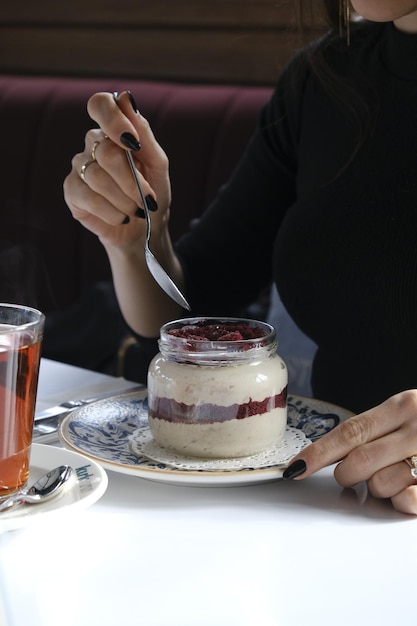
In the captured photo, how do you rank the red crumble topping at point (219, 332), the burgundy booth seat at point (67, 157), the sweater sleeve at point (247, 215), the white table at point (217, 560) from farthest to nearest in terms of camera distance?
the burgundy booth seat at point (67, 157)
the sweater sleeve at point (247, 215)
the red crumble topping at point (219, 332)
the white table at point (217, 560)

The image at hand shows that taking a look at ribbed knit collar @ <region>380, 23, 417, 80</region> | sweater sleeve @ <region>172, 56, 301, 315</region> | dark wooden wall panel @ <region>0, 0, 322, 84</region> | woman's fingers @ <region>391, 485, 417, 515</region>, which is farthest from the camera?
dark wooden wall panel @ <region>0, 0, 322, 84</region>

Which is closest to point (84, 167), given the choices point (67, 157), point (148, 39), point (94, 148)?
point (94, 148)

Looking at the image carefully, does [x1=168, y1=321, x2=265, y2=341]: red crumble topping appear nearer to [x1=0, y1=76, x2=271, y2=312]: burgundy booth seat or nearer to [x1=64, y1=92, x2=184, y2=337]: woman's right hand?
[x1=64, y1=92, x2=184, y2=337]: woman's right hand

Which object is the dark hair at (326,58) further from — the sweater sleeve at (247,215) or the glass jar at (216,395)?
the glass jar at (216,395)

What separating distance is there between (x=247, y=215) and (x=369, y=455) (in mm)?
769

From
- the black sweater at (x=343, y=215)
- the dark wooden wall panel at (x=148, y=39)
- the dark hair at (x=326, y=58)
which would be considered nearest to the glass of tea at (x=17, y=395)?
the black sweater at (x=343, y=215)

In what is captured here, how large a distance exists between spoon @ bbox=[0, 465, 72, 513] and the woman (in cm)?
43

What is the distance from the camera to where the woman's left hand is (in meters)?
0.76

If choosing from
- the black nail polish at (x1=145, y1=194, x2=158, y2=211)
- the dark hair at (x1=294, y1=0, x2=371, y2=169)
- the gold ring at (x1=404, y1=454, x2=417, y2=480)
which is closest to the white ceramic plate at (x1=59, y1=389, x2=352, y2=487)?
the gold ring at (x1=404, y1=454, x2=417, y2=480)

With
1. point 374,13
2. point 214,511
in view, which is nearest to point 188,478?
point 214,511

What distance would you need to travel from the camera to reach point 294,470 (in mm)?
766

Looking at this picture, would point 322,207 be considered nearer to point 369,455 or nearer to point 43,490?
point 369,455

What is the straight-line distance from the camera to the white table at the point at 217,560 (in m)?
0.59

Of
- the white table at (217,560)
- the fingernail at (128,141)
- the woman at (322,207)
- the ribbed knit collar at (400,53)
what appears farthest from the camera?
the ribbed knit collar at (400,53)
